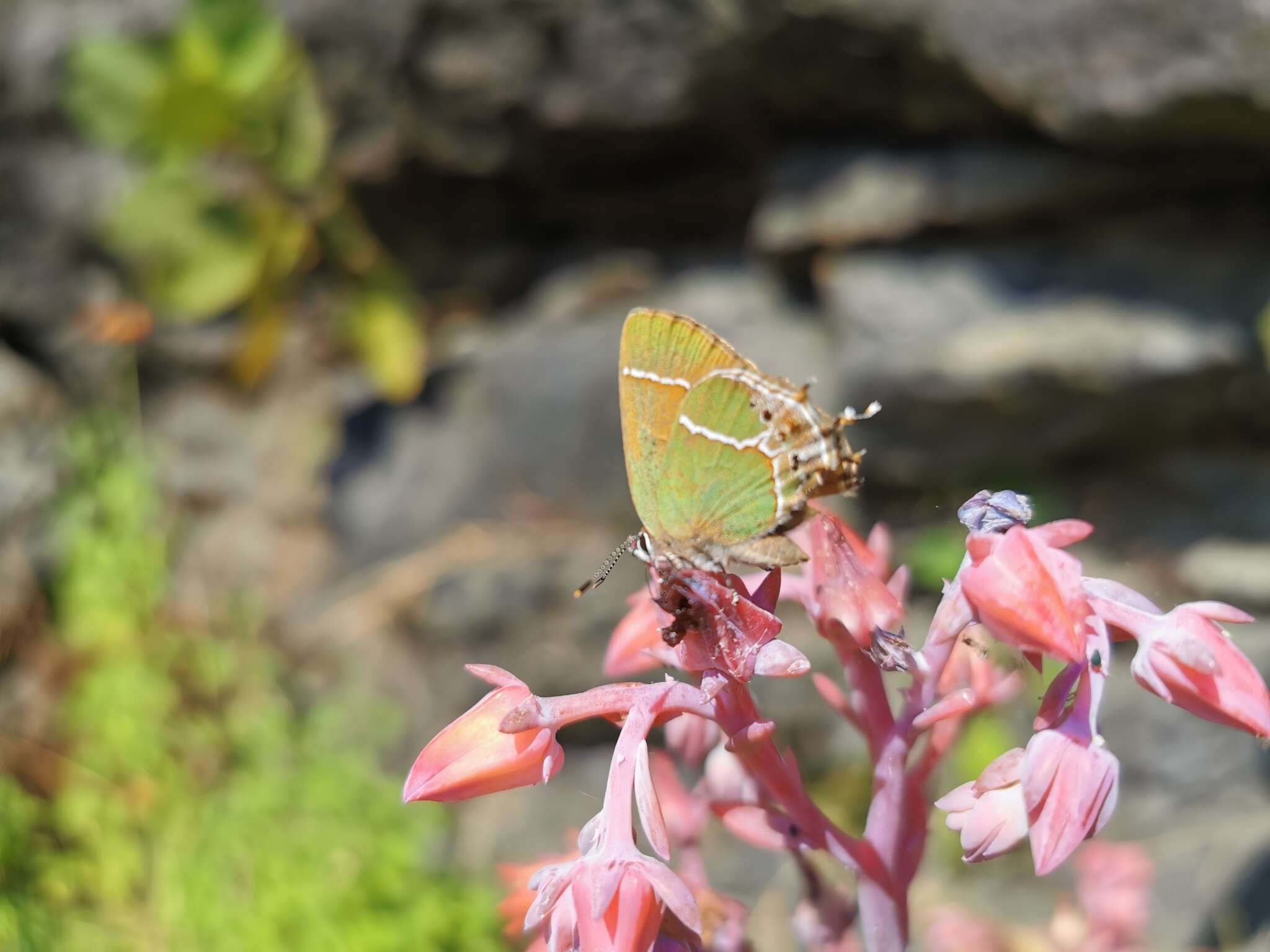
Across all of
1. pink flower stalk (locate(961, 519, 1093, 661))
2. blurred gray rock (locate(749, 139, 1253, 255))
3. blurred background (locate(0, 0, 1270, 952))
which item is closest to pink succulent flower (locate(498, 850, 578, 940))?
pink flower stalk (locate(961, 519, 1093, 661))

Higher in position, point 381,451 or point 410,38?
point 410,38

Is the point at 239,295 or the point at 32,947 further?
the point at 239,295

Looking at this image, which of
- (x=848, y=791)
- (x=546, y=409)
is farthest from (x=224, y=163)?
(x=848, y=791)

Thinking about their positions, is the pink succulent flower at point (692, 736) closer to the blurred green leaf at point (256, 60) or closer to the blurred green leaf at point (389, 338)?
the blurred green leaf at point (389, 338)

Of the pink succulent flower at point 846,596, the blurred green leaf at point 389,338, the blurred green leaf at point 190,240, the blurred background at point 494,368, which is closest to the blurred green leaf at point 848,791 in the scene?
the blurred background at point 494,368

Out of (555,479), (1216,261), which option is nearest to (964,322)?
(1216,261)

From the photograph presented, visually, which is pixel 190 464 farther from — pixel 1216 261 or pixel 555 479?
pixel 1216 261

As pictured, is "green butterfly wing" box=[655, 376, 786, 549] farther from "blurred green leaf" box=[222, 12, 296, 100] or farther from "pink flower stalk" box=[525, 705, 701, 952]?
"blurred green leaf" box=[222, 12, 296, 100]
